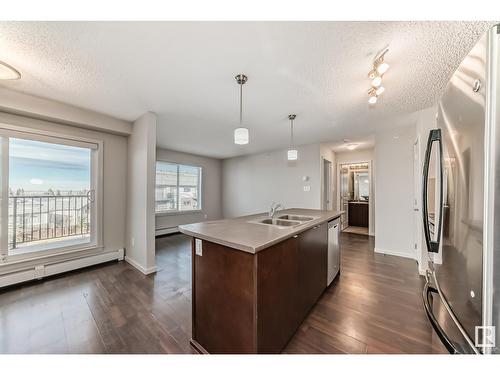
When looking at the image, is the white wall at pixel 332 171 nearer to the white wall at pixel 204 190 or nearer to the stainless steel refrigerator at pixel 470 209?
the white wall at pixel 204 190

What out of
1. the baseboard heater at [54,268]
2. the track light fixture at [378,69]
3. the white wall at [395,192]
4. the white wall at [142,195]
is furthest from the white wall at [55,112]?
the white wall at [395,192]

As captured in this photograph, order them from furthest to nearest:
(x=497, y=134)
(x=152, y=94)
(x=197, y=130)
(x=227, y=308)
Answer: (x=197, y=130) < (x=152, y=94) < (x=227, y=308) < (x=497, y=134)

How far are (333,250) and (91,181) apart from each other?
151 inches

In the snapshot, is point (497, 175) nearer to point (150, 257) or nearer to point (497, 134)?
point (497, 134)

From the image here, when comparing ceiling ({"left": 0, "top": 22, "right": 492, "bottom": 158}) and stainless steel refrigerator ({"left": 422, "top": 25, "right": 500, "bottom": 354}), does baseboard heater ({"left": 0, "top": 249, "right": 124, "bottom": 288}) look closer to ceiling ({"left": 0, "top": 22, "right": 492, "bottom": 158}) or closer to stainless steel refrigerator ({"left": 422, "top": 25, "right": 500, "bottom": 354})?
ceiling ({"left": 0, "top": 22, "right": 492, "bottom": 158})

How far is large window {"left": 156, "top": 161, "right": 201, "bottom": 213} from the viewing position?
16.9ft

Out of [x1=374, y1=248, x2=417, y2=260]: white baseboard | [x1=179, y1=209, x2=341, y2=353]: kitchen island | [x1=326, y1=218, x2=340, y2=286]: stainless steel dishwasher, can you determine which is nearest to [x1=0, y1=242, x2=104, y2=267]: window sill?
[x1=179, y1=209, x2=341, y2=353]: kitchen island

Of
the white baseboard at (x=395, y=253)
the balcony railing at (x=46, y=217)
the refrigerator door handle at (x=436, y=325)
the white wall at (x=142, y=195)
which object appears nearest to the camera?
the refrigerator door handle at (x=436, y=325)

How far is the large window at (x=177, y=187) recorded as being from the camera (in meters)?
5.15

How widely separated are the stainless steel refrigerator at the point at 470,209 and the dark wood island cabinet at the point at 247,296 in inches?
30.5

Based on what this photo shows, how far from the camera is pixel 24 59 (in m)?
1.63

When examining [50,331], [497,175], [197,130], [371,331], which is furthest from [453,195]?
[197,130]
